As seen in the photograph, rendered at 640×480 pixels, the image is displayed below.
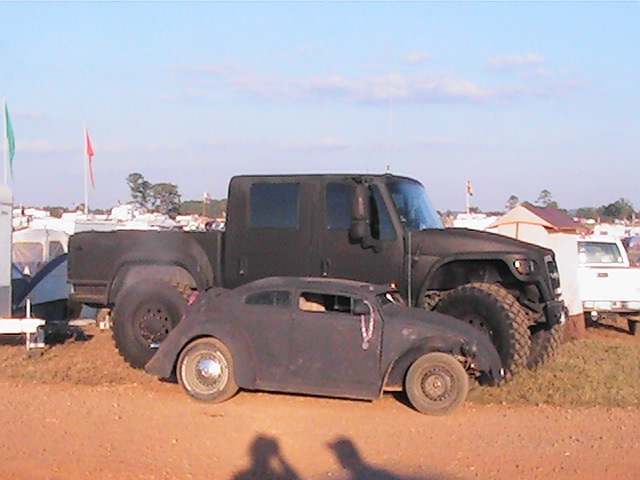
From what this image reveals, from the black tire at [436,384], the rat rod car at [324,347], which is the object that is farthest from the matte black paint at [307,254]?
the black tire at [436,384]

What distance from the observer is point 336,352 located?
9.74 m

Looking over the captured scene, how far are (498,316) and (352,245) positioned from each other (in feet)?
6.34

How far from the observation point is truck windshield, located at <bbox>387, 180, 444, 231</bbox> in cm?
1138

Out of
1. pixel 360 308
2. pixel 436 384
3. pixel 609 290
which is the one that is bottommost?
pixel 436 384

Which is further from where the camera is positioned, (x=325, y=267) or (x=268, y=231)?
(x=268, y=231)

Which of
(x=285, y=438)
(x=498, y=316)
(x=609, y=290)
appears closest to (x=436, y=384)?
(x=498, y=316)

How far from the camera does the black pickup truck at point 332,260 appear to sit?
10977 millimetres

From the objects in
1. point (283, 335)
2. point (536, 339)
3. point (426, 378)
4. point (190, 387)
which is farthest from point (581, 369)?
point (190, 387)

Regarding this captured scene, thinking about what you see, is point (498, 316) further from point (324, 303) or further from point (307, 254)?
point (307, 254)

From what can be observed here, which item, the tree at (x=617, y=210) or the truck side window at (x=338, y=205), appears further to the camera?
the tree at (x=617, y=210)

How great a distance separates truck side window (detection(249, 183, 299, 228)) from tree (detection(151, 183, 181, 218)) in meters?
48.9

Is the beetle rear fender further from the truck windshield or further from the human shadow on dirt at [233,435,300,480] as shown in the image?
the truck windshield

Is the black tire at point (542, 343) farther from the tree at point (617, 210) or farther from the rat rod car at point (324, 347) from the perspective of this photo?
the tree at point (617, 210)

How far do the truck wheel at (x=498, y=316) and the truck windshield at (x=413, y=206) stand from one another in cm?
106
